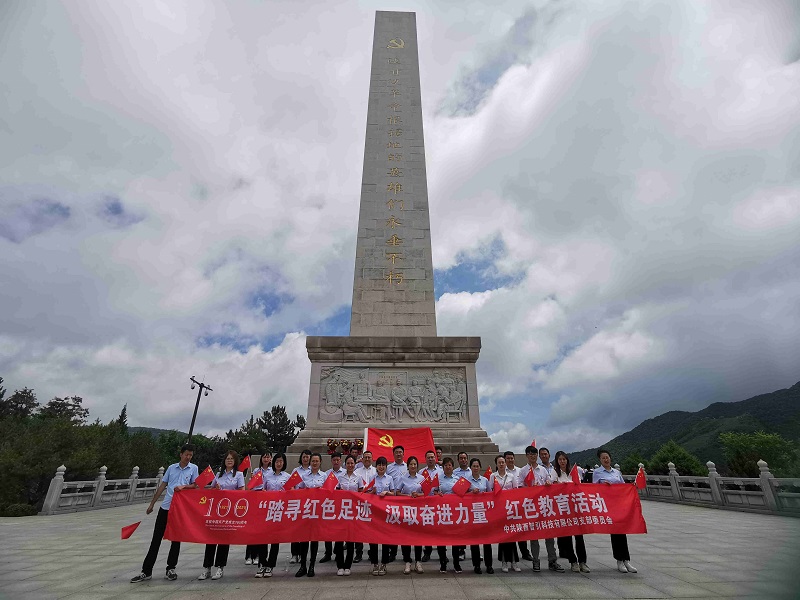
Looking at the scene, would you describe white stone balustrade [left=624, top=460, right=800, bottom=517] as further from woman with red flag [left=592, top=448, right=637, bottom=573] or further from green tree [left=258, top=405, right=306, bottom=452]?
green tree [left=258, top=405, right=306, bottom=452]

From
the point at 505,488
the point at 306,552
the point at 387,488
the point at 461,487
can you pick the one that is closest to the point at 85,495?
the point at 306,552

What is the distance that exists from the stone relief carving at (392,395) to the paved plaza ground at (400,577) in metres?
3.70

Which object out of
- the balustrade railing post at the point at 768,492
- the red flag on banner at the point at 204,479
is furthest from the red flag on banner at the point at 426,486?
the balustrade railing post at the point at 768,492

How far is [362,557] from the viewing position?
17.5ft

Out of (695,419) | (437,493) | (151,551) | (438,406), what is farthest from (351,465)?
A: (695,419)

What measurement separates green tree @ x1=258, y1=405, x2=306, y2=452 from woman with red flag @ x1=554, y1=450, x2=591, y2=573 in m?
26.6

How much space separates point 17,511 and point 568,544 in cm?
1386

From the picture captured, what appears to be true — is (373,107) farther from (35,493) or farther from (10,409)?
(10,409)

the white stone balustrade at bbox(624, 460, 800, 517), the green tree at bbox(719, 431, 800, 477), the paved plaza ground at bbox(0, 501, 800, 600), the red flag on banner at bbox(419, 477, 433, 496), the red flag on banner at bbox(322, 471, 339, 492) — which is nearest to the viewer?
the paved plaza ground at bbox(0, 501, 800, 600)

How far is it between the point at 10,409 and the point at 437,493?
114ft

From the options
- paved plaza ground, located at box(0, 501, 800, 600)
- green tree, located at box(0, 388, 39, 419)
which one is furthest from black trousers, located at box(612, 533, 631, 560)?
green tree, located at box(0, 388, 39, 419)

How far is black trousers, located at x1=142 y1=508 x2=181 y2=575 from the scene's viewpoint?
14.6ft

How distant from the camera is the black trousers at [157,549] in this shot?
4445 millimetres

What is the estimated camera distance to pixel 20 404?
28500mm
